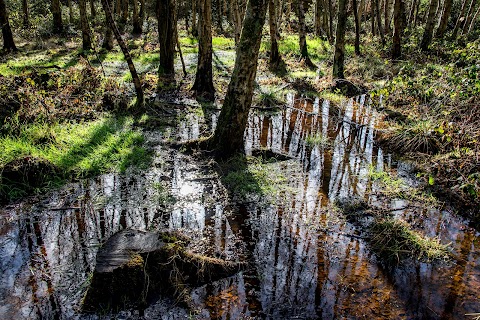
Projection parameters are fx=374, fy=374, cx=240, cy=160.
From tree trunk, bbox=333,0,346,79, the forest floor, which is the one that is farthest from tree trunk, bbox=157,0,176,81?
tree trunk, bbox=333,0,346,79

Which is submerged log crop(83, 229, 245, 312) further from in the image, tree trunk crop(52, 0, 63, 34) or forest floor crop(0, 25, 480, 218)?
tree trunk crop(52, 0, 63, 34)

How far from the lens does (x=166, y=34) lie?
1351 cm

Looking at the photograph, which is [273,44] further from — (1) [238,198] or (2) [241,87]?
(1) [238,198]

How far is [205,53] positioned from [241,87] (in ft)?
15.8

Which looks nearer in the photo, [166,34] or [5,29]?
[166,34]

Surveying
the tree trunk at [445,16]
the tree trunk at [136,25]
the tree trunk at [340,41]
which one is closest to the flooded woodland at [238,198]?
the tree trunk at [340,41]

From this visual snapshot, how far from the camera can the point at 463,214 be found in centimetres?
613

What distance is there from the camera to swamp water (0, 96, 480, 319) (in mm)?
4234

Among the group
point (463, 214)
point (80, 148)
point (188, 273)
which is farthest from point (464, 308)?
point (80, 148)

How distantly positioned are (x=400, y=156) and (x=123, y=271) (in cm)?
646

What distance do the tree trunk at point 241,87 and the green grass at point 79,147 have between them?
1649 mm

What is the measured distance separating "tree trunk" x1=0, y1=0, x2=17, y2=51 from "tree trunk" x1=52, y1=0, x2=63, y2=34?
5586 mm

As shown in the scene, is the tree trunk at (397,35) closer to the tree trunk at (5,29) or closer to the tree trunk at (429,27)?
the tree trunk at (429,27)

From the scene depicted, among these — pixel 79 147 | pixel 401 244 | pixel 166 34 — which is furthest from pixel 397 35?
pixel 79 147
